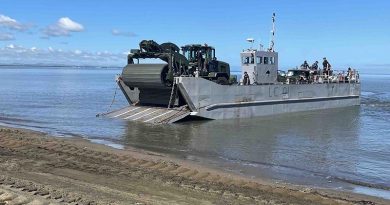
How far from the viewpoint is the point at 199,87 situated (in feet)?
71.3

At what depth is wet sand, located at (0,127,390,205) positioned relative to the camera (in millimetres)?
7020

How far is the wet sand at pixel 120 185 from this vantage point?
7.02 metres

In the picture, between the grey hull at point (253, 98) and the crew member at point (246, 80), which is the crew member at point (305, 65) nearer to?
the grey hull at point (253, 98)

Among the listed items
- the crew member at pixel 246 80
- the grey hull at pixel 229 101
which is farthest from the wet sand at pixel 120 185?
the crew member at pixel 246 80

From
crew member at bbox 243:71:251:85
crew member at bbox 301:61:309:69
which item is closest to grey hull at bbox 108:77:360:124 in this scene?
crew member at bbox 243:71:251:85

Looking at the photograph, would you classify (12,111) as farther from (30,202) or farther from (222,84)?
(30,202)

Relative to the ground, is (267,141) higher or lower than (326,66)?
lower

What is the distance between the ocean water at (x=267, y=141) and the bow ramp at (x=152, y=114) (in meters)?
0.48

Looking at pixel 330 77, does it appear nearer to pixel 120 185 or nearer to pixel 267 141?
pixel 267 141

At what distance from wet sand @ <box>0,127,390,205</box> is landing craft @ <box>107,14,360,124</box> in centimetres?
1037

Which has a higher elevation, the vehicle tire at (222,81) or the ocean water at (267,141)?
the vehicle tire at (222,81)

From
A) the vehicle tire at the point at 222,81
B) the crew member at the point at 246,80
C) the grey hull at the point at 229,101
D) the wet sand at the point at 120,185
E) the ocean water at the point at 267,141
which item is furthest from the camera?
the crew member at the point at 246,80

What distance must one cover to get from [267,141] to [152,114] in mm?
6416

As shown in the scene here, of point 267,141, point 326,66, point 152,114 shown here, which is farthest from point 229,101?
point 326,66
